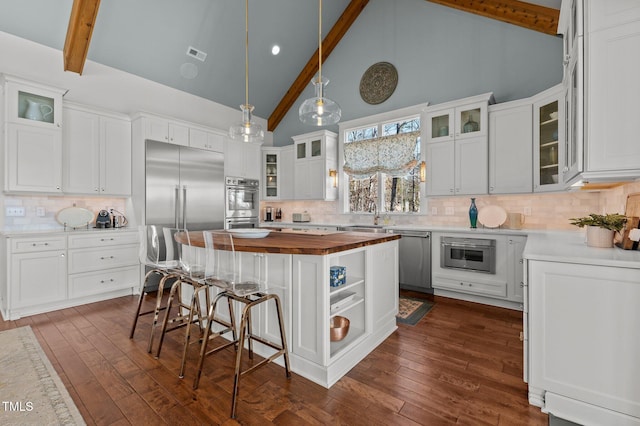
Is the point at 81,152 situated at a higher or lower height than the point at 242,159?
lower

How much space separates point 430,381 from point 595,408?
87 centimetres

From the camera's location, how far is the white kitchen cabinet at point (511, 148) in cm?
364

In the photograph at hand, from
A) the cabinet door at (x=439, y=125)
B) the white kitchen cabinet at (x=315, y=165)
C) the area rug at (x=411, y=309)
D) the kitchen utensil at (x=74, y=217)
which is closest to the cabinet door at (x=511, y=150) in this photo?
the cabinet door at (x=439, y=125)

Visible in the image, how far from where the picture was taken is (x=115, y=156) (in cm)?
428

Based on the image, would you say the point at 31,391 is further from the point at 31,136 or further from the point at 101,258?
the point at 31,136

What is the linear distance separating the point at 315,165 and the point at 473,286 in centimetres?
341

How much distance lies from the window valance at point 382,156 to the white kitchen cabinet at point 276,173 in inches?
Answer: 54.1

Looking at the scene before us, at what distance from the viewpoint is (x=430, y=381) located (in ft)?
6.84

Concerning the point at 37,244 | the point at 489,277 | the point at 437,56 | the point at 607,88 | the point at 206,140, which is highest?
the point at 437,56

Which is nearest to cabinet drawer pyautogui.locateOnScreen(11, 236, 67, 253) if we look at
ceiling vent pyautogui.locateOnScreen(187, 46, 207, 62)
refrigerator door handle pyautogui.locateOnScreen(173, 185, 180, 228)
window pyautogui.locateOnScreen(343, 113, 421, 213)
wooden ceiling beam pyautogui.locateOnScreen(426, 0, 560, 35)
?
refrigerator door handle pyautogui.locateOnScreen(173, 185, 180, 228)

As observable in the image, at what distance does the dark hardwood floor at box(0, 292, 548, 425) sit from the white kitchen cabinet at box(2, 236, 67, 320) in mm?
593

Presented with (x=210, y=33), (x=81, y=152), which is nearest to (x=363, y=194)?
(x=210, y=33)

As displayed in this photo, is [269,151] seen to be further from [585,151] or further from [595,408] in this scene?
[595,408]

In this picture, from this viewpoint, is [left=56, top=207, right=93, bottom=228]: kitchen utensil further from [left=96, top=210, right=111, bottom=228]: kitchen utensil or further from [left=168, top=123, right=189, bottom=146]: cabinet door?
[left=168, top=123, right=189, bottom=146]: cabinet door
